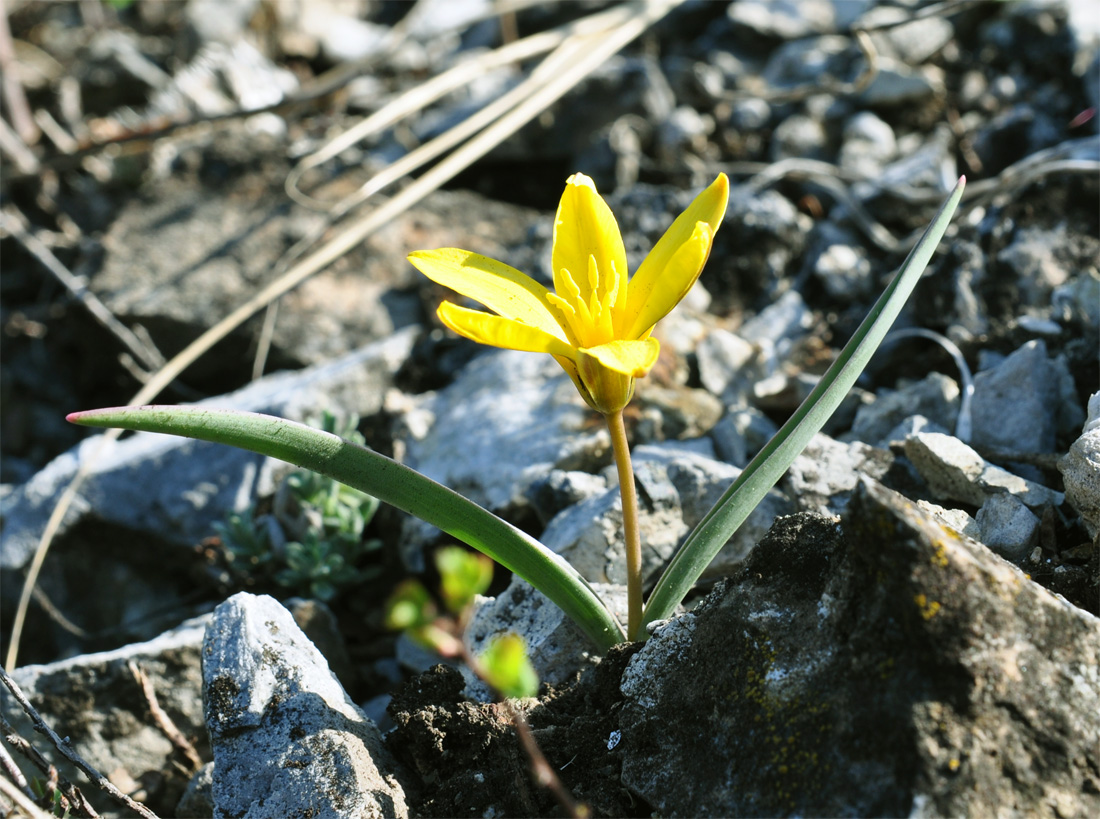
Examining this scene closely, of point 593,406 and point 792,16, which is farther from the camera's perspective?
point 792,16

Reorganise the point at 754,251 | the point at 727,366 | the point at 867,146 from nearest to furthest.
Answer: the point at 727,366 < the point at 754,251 < the point at 867,146

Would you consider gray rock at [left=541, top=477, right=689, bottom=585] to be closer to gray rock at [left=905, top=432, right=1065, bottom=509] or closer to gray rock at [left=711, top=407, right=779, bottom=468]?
gray rock at [left=711, top=407, right=779, bottom=468]

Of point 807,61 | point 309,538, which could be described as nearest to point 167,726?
point 309,538

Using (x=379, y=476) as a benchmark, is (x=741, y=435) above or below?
below

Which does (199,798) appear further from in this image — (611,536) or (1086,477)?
(1086,477)

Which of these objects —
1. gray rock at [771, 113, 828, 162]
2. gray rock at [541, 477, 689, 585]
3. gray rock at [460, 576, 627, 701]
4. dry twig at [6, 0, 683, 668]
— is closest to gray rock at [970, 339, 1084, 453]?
gray rock at [541, 477, 689, 585]

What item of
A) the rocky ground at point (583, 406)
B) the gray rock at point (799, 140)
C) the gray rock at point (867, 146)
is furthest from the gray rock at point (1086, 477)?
the gray rock at point (799, 140)

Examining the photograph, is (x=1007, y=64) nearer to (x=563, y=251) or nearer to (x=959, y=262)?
(x=959, y=262)
